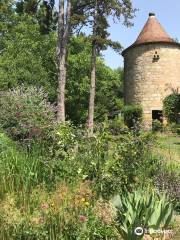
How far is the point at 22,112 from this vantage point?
15.1 meters

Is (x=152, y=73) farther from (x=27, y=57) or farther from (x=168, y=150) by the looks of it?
(x=168, y=150)

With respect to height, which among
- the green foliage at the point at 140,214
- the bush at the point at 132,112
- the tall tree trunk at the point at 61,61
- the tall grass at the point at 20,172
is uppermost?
the tall tree trunk at the point at 61,61

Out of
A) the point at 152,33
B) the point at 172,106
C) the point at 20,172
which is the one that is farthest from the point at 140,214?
the point at 152,33

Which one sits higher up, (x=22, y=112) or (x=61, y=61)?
(x=61, y=61)

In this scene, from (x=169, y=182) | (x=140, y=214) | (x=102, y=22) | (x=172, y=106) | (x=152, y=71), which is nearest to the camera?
(x=140, y=214)

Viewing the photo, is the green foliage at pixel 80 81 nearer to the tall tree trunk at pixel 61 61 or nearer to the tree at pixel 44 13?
the tree at pixel 44 13

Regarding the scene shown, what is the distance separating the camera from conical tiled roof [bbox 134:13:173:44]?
1505 inches

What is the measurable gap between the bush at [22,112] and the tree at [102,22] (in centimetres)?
897

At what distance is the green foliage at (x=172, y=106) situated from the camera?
117ft

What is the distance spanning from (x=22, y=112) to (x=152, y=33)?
2581 centimetres

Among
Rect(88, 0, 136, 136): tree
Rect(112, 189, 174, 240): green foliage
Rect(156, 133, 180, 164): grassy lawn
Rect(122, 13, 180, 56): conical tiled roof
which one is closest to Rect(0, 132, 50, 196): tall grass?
Rect(112, 189, 174, 240): green foliage

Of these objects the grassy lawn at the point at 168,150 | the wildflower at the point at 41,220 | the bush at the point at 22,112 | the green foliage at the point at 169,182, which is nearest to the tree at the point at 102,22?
the grassy lawn at the point at 168,150

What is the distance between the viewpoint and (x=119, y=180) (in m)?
8.52

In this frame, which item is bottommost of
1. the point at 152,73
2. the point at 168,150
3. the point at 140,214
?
the point at 140,214
